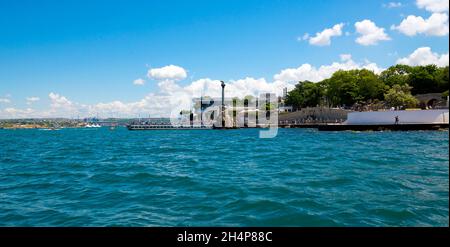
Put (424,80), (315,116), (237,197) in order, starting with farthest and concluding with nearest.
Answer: (315,116), (424,80), (237,197)

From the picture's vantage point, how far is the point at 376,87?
8506 centimetres

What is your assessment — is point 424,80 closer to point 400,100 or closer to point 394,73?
point 394,73

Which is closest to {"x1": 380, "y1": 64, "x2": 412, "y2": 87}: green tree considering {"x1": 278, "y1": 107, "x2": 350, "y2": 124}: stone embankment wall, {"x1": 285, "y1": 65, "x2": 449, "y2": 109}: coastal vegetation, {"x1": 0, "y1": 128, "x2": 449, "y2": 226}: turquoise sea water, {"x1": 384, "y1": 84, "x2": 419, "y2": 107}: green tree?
{"x1": 285, "y1": 65, "x2": 449, "y2": 109}: coastal vegetation

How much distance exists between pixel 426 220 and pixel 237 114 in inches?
4226

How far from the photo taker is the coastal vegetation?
236 feet

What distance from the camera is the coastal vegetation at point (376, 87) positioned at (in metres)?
71.8

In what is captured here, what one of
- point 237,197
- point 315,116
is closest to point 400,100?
point 315,116

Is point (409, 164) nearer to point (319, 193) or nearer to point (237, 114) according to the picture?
point (319, 193)

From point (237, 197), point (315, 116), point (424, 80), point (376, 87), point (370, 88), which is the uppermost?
point (424, 80)

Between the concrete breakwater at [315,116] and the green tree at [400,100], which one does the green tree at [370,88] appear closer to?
the concrete breakwater at [315,116]

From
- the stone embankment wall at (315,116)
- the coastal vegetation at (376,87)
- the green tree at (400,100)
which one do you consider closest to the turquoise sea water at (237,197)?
the green tree at (400,100)

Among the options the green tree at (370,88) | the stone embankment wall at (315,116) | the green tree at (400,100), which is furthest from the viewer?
the stone embankment wall at (315,116)

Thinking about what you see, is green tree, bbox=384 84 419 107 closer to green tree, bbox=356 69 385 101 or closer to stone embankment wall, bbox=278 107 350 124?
green tree, bbox=356 69 385 101
